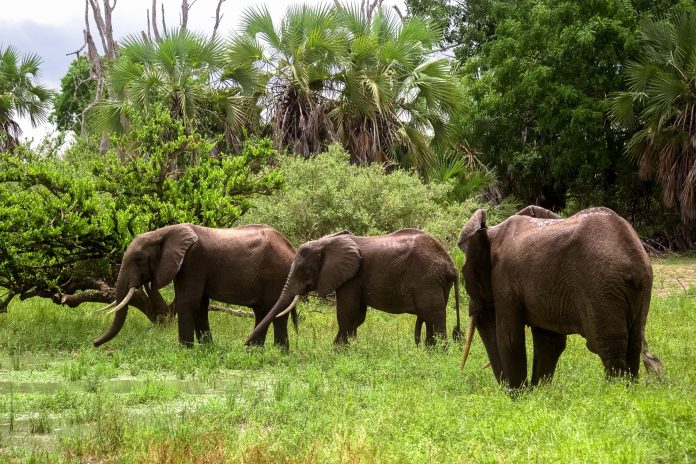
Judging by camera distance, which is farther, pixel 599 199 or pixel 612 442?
pixel 599 199

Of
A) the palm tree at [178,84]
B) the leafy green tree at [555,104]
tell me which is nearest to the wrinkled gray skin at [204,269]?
the palm tree at [178,84]

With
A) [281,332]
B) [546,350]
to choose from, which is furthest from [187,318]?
[546,350]

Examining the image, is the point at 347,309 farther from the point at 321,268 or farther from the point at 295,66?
the point at 295,66

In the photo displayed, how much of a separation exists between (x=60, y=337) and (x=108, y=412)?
5128 mm

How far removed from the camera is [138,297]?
13.5 meters

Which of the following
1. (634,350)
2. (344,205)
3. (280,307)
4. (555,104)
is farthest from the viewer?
(555,104)

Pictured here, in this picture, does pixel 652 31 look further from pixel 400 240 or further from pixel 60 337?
pixel 60 337

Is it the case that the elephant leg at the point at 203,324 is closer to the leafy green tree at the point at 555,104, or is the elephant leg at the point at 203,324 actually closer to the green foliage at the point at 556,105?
the leafy green tree at the point at 555,104

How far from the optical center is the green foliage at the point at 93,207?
12672 millimetres

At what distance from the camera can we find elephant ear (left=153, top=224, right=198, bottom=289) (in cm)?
1121

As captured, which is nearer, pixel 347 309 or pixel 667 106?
pixel 347 309

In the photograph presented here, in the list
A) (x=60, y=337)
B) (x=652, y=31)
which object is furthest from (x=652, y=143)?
(x=60, y=337)

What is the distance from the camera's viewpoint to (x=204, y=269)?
1152 centimetres

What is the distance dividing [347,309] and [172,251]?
7.16 ft
